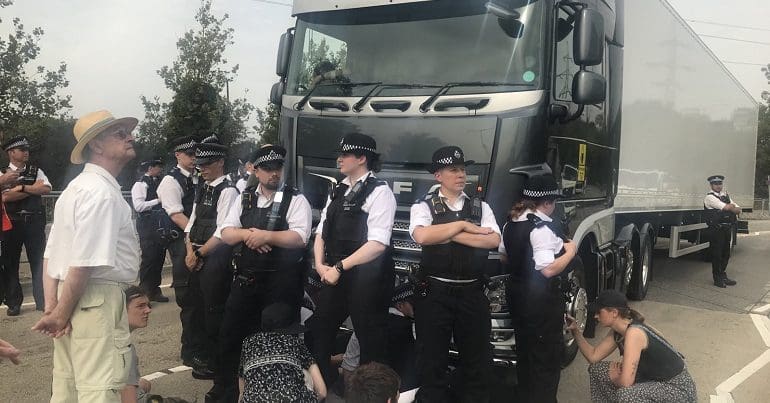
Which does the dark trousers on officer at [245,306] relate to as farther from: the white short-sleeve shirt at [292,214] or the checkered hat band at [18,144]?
the checkered hat band at [18,144]

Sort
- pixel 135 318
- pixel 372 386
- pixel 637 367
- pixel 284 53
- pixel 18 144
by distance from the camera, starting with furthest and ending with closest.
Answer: pixel 18 144, pixel 284 53, pixel 637 367, pixel 135 318, pixel 372 386

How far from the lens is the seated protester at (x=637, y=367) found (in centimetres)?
322

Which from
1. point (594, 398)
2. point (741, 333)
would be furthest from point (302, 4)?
point (741, 333)

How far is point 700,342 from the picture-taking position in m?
5.60

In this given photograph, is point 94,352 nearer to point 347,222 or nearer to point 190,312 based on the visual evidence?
point 347,222

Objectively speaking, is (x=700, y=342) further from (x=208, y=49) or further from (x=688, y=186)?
(x=208, y=49)

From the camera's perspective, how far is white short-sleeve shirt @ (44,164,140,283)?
2.40m

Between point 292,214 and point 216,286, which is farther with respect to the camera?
point 216,286

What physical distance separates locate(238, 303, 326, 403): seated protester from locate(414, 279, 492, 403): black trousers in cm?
78

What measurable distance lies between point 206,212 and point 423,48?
1906mm

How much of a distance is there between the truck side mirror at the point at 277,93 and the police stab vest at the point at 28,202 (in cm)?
265

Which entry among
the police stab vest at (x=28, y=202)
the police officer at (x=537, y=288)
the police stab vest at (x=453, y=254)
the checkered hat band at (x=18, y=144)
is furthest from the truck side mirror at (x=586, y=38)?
the police stab vest at (x=28, y=202)

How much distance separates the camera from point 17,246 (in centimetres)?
588

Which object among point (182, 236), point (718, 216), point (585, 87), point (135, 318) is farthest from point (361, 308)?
point (718, 216)
